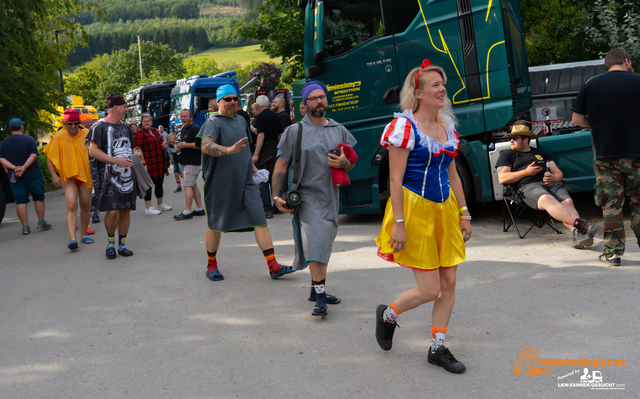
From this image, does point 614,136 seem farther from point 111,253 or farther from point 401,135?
point 111,253

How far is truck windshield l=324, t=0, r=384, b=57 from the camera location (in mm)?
7707

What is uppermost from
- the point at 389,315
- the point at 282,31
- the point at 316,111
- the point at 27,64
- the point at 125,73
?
the point at 125,73

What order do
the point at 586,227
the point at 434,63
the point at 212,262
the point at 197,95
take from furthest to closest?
1. the point at 197,95
2. the point at 434,63
3. the point at 586,227
4. the point at 212,262

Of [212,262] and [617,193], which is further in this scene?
[212,262]

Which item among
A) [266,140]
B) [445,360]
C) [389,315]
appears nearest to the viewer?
[445,360]

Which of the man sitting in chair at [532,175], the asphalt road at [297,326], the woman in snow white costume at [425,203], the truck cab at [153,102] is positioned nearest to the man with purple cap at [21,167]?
the asphalt road at [297,326]

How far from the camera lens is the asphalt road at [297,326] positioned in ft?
11.4

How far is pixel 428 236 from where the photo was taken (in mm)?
3486

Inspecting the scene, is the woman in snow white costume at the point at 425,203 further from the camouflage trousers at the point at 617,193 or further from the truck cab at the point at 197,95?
the truck cab at the point at 197,95

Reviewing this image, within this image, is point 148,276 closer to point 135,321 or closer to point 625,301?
point 135,321

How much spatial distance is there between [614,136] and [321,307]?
3.16 m

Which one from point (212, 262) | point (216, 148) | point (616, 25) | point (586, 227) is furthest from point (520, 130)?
point (616, 25)

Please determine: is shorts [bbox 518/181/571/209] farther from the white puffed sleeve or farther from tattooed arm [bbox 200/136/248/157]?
the white puffed sleeve

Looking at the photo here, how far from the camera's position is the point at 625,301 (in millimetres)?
4586
